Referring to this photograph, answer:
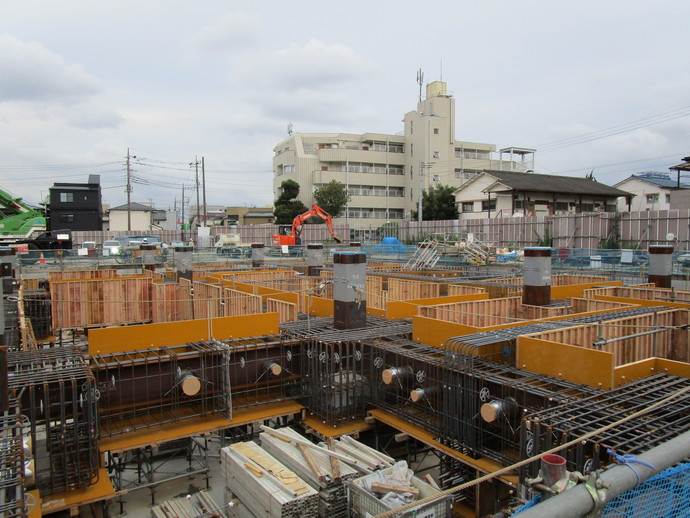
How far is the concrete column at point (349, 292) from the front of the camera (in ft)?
41.4

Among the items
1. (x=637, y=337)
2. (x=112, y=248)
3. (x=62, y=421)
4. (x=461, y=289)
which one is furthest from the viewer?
(x=112, y=248)

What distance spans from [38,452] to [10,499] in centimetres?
463

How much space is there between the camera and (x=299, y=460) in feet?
26.9

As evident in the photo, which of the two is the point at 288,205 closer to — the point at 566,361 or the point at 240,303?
the point at 240,303

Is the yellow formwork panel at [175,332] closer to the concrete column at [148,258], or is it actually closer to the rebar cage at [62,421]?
the rebar cage at [62,421]

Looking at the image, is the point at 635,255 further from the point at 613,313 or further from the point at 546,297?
the point at 613,313

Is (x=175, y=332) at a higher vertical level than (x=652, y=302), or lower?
lower

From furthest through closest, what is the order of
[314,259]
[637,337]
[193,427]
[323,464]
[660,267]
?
[314,259]
[660,267]
[637,337]
[193,427]
[323,464]

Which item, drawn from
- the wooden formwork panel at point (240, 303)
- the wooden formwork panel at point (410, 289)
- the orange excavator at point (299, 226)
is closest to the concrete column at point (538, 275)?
the wooden formwork panel at point (410, 289)

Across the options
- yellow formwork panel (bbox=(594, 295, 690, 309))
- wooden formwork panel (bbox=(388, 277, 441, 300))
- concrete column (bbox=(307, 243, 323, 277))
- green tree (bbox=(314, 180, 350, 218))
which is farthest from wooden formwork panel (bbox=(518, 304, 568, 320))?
green tree (bbox=(314, 180, 350, 218))

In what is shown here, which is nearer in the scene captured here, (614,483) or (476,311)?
(614,483)

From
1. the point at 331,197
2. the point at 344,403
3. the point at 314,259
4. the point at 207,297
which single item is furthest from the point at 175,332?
the point at 331,197

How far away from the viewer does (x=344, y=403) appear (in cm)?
1111

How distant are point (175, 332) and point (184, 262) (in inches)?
453
